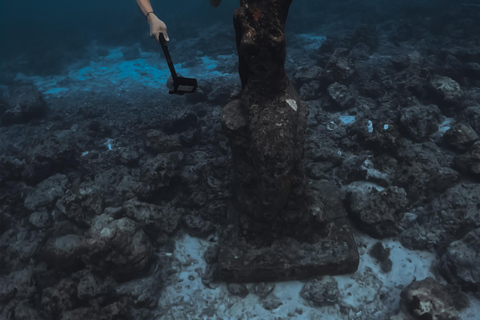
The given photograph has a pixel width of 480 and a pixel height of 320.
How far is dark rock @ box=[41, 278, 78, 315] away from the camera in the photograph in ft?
12.8

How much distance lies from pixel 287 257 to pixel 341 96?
5.62 m

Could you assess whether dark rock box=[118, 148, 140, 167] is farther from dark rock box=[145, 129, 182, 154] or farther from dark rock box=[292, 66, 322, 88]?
dark rock box=[292, 66, 322, 88]

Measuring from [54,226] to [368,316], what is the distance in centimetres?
579

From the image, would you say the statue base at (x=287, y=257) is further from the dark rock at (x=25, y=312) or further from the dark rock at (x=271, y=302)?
the dark rock at (x=25, y=312)

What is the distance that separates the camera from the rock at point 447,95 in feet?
23.4

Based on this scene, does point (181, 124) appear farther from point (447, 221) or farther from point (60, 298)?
point (447, 221)

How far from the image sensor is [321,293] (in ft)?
13.1

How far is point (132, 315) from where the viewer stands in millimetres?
3961

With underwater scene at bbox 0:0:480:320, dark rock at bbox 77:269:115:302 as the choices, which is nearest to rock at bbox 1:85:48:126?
underwater scene at bbox 0:0:480:320

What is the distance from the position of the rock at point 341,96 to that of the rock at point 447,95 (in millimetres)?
2134

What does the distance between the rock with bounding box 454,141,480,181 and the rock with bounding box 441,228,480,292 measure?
4.73 ft

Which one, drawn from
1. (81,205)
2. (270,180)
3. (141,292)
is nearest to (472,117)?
(270,180)

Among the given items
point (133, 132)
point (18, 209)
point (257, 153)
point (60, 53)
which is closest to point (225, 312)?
point (257, 153)

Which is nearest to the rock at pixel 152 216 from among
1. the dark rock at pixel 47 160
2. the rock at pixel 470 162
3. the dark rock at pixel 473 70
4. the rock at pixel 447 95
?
the dark rock at pixel 47 160
